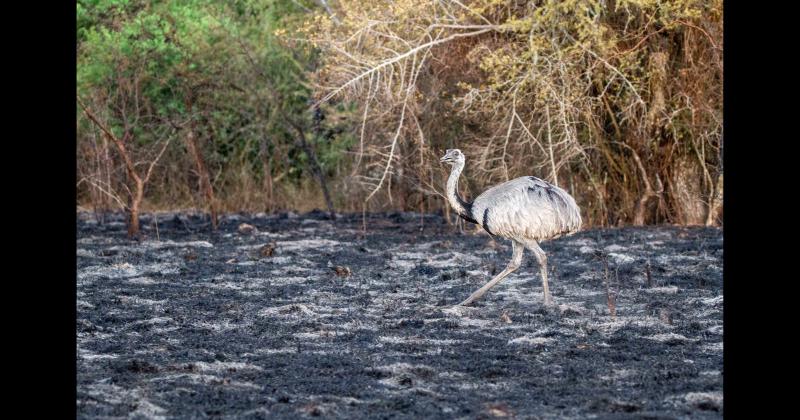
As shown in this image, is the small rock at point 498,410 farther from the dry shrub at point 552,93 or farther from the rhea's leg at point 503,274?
the dry shrub at point 552,93

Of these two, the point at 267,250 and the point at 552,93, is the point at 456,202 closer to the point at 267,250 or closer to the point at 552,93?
the point at 267,250

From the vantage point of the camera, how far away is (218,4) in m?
19.7

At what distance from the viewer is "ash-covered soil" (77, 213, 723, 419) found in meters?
5.62

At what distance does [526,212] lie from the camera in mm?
8250

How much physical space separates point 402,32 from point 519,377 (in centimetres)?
764

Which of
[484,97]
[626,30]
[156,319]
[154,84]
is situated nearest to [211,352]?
[156,319]

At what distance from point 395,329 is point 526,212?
1302 millimetres

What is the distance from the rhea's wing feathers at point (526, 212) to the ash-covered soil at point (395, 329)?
0.53 m

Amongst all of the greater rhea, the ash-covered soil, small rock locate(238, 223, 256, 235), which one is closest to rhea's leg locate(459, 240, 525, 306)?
the greater rhea

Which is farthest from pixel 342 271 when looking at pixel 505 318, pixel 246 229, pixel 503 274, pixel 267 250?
pixel 246 229

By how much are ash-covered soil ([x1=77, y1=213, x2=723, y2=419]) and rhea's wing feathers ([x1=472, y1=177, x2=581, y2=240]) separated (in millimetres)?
526

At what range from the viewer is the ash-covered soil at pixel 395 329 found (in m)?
5.62
